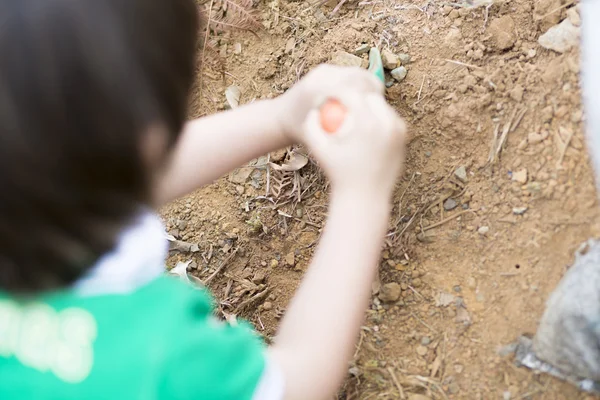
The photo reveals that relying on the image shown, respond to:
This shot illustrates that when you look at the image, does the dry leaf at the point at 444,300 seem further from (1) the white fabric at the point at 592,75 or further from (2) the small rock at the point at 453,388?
(1) the white fabric at the point at 592,75

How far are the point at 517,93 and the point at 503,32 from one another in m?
0.18

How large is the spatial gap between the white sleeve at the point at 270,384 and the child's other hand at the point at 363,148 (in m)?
0.34

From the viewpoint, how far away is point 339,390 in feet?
4.62

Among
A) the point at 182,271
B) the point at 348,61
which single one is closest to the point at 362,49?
the point at 348,61

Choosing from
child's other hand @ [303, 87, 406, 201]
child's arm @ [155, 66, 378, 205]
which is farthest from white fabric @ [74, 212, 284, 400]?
child's other hand @ [303, 87, 406, 201]

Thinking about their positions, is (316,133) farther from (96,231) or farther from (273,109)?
(96,231)

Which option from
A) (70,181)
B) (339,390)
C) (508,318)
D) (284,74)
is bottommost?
(339,390)

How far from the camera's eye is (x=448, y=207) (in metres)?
1.35

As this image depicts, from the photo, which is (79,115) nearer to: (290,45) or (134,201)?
(134,201)

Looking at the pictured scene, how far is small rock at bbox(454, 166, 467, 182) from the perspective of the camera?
1.34 metres

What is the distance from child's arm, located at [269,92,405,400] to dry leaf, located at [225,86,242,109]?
74cm

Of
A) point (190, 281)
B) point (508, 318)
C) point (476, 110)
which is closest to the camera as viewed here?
point (508, 318)

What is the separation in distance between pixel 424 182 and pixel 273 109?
1.32 ft


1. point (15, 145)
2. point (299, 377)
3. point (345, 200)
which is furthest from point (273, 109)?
point (15, 145)
